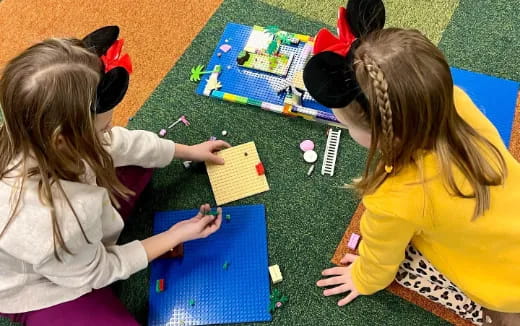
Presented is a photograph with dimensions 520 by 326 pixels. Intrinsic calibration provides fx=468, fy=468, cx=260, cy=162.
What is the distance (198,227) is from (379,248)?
0.46 m

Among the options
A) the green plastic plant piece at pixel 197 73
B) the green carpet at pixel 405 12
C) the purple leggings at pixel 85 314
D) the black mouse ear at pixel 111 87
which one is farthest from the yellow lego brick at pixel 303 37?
the purple leggings at pixel 85 314

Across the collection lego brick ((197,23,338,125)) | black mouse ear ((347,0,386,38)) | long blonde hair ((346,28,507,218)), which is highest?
black mouse ear ((347,0,386,38))

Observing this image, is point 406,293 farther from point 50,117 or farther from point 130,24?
point 130,24

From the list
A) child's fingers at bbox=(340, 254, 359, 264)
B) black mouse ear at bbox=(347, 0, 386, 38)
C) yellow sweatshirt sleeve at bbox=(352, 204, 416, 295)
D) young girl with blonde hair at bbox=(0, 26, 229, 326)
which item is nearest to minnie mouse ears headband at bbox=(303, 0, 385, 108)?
black mouse ear at bbox=(347, 0, 386, 38)

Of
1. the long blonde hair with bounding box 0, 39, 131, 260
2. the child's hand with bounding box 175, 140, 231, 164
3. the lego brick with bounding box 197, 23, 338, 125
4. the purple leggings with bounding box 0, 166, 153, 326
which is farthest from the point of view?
the lego brick with bounding box 197, 23, 338, 125

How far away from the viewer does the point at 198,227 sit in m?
1.15

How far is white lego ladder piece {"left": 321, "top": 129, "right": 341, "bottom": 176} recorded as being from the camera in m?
1.32


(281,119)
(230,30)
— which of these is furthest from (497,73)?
(230,30)

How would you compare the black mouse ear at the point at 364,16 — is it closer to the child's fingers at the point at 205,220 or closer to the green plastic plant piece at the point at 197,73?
the child's fingers at the point at 205,220

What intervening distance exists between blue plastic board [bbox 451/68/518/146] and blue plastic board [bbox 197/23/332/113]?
0.44 m

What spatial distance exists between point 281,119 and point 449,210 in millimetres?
723

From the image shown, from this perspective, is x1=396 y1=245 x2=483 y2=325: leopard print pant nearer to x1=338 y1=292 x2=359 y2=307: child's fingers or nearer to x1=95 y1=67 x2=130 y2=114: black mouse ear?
x1=338 y1=292 x2=359 y2=307: child's fingers

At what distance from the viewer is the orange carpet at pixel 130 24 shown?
1.57m

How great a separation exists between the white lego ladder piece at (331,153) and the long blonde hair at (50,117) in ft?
2.20
